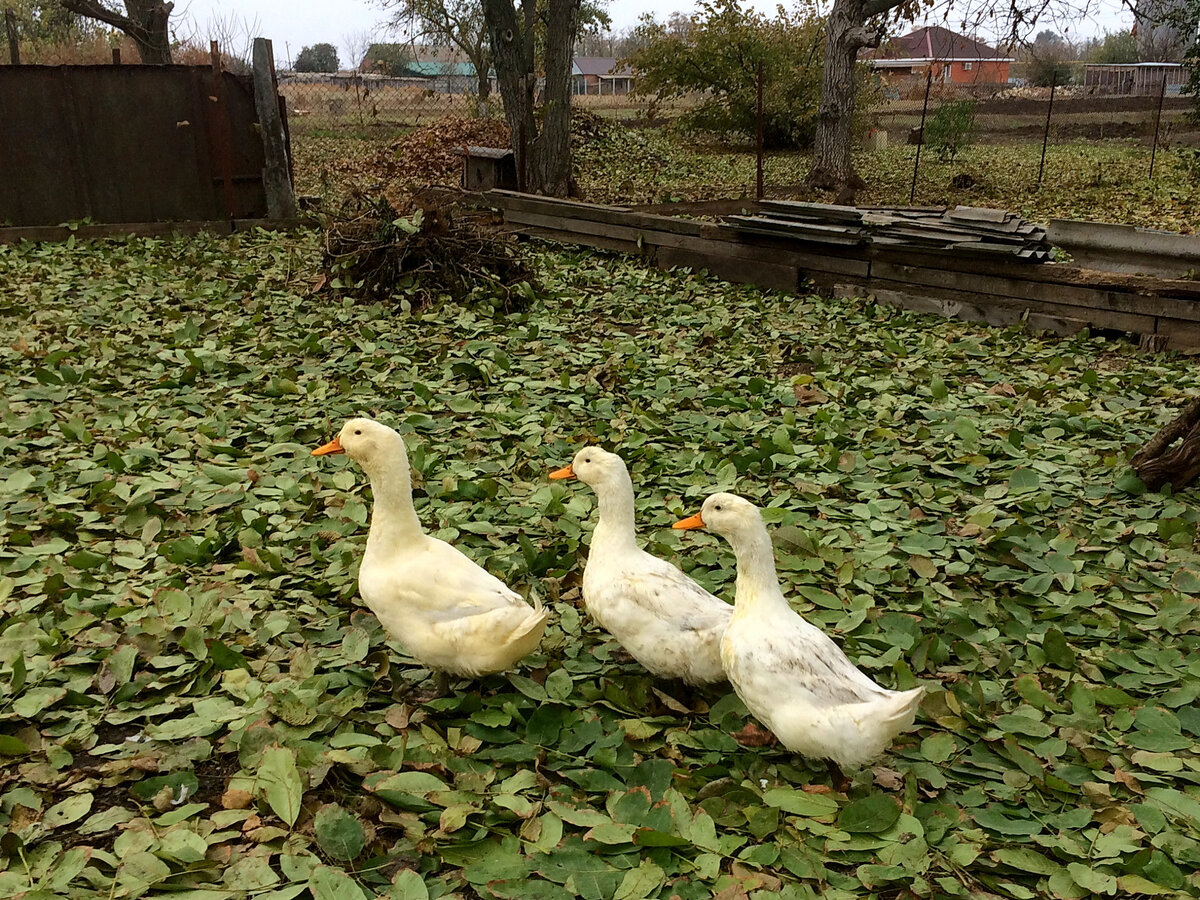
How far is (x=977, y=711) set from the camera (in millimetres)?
2730

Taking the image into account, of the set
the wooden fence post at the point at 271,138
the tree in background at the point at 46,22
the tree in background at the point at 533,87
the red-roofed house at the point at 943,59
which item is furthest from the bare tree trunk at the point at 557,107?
the tree in background at the point at 46,22

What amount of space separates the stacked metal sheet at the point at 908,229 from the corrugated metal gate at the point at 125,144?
569 cm

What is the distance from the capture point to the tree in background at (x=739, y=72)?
64.0 feet

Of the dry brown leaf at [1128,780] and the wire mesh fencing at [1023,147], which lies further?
the wire mesh fencing at [1023,147]

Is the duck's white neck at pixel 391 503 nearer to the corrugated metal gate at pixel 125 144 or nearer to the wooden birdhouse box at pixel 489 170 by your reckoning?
the corrugated metal gate at pixel 125 144

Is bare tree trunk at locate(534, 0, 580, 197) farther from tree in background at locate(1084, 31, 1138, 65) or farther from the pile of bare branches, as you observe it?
tree in background at locate(1084, 31, 1138, 65)

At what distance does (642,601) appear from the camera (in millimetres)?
2764

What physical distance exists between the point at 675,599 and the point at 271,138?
910 centimetres

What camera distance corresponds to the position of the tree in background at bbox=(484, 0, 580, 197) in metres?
11.2

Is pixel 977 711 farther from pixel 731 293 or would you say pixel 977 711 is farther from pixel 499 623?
pixel 731 293

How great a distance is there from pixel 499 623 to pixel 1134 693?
1963 mm

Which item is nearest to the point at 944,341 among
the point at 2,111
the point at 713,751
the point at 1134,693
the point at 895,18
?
the point at 1134,693

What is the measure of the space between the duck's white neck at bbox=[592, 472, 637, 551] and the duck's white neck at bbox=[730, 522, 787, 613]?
467 millimetres

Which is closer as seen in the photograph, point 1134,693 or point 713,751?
point 713,751
